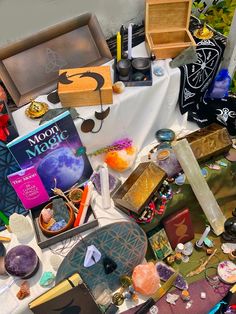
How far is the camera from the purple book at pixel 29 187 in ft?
3.89

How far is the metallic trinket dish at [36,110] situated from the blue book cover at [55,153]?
133 millimetres

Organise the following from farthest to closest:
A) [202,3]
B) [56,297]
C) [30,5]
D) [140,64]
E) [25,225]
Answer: [202,3] → [140,64] → [30,5] → [25,225] → [56,297]

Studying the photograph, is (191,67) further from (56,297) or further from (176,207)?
(56,297)

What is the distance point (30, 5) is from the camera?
1.38m

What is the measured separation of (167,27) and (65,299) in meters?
1.39

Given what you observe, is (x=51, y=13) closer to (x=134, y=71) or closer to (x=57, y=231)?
(x=134, y=71)

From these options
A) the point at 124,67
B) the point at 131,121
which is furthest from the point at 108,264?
the point at 124,67

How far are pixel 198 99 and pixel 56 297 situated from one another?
1.27m

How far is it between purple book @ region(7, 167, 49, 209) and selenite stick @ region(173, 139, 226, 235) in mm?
632

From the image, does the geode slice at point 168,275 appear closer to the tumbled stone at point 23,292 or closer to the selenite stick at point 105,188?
the selenite stick at point 105,188

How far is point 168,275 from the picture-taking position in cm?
146

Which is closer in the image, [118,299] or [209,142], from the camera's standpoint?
[118,299]

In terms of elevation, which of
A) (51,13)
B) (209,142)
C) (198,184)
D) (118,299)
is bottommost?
(118,299)

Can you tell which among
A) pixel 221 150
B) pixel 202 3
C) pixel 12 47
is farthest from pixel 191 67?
pixel 12 47
